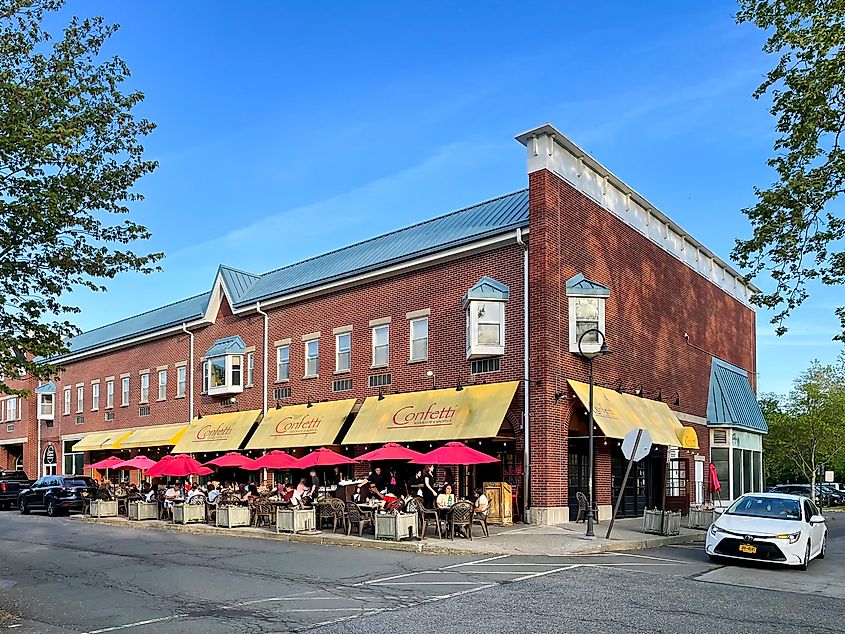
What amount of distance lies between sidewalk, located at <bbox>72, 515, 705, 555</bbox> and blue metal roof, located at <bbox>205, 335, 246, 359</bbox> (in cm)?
1131

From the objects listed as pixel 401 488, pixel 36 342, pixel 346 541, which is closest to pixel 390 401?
pixel 401 488

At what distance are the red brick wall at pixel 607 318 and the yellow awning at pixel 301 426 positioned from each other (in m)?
8.16

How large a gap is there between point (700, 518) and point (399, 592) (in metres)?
15.1

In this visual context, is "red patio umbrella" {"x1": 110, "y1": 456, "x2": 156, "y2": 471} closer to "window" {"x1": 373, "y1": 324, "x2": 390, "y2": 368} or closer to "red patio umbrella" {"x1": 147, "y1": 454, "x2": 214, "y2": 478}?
"red patio umbrella" {"x1": 147, "y1": 454, "x2": 214, "y2": 478}

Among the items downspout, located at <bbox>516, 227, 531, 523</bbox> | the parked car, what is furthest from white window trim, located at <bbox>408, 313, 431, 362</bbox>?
the parked car

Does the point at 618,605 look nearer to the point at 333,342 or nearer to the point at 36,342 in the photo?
the point at 36,342

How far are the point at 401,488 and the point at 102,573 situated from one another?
13.2 metres

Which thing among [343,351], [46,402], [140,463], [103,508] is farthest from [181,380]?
[46,402]

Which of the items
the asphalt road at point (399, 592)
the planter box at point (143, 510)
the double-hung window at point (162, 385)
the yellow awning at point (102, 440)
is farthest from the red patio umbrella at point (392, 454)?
the yellow awning at point (102, 440)

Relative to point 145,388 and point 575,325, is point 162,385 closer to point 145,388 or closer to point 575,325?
point 145,388

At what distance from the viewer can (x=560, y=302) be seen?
953 inches

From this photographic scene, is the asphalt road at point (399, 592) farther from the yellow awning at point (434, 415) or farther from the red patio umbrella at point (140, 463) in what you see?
the red patio umbrella at point (140, 463)

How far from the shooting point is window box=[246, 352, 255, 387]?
115ft

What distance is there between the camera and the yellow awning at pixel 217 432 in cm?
3350
